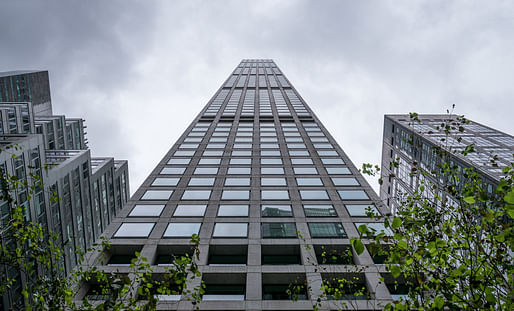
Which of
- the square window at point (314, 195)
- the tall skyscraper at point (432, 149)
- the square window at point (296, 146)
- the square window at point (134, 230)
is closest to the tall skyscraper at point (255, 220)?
the square window at point (134, 230)

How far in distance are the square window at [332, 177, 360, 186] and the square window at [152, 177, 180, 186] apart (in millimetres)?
14420

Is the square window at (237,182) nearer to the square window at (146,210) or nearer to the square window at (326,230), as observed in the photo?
the square window at (146,210)

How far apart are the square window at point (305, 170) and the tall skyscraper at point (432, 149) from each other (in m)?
17.9

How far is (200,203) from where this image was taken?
25.8 m

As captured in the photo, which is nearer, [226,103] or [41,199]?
[41,199]

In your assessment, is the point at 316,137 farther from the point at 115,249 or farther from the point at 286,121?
the point at 115,249

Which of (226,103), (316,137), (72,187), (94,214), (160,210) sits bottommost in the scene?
(94,214)

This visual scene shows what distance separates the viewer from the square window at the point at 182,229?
21.5m

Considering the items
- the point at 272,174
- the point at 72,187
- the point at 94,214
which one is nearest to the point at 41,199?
the point at 72,187

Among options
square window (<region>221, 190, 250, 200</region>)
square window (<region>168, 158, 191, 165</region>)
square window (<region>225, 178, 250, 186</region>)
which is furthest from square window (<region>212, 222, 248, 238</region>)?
square window (<region>168, 158, 191, 165</region>)

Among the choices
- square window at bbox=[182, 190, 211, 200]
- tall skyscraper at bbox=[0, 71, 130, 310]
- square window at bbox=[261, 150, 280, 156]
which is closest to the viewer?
square window at bbox=[182, 190, 211, 200]

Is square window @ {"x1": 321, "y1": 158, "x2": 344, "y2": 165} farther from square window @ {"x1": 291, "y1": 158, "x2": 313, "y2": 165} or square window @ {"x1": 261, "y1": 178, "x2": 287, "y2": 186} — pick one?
square window @ {"x1": 261, "y1": 178, "x2": 287, "y2": 186}

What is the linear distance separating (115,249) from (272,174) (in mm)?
15595

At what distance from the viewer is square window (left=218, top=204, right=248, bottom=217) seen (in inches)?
943
